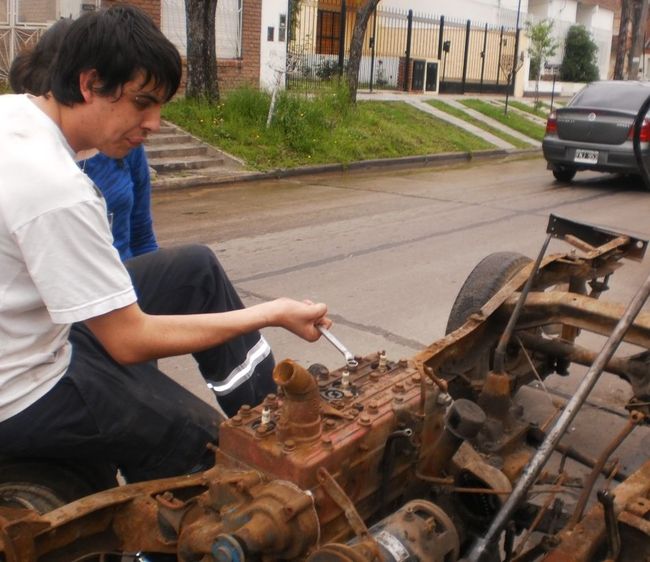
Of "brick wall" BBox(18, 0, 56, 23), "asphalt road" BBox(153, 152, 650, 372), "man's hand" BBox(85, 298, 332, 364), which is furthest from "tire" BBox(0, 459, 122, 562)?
"brick wall" BBox(18, 0, 56, 23)

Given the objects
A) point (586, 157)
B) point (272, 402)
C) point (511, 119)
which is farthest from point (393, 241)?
point (511, 119)

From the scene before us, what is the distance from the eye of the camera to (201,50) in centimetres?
1444

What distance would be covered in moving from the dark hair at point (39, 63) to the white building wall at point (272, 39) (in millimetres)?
16154

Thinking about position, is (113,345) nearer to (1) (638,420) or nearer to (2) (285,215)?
(1) (638,420)

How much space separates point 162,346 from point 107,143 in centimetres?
55

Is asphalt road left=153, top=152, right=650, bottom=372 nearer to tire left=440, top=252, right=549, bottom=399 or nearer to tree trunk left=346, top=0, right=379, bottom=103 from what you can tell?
tire left=440, top=252, right=549, bottom=399

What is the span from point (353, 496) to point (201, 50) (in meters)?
13.2

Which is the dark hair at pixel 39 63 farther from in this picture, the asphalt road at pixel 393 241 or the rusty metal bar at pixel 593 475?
the asphalt road at pixel 393 241

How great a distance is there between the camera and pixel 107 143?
220 centimetres

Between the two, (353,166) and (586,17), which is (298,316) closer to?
(353,166)

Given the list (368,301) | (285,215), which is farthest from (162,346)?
(285,215)

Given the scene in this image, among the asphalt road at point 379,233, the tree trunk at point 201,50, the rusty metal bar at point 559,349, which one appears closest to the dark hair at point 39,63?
the rusty metal bar at point 559,349

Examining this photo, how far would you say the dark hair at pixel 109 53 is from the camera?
2.06m

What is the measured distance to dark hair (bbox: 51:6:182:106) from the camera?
6.77ft
